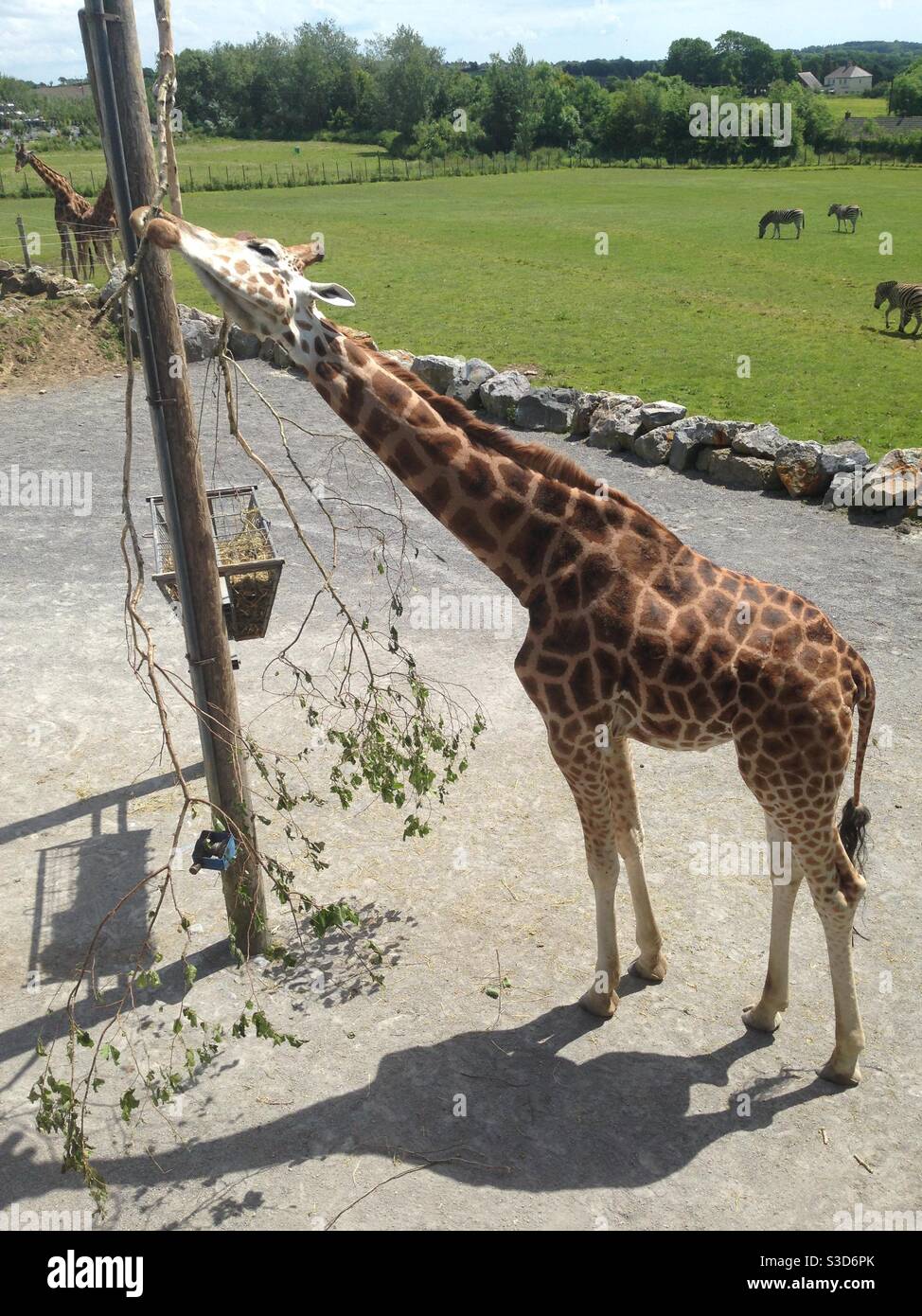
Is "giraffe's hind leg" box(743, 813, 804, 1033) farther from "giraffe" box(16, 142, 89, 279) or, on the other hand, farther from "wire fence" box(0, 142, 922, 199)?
"wire fence" box(0, 142, 922, 199)

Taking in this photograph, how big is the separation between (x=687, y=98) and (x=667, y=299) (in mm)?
46200

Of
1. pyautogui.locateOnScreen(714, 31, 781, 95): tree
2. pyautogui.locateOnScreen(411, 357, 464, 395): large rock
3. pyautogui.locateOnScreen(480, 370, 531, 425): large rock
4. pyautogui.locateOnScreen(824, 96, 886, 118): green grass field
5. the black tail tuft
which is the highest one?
pyautogui.locateOnScreen(714, 31, 781, 95): tree

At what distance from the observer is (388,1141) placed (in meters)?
5.45

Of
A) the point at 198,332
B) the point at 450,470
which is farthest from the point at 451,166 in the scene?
the point at 450,470

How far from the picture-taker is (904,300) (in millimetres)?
22312

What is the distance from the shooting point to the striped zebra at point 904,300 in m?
22.2

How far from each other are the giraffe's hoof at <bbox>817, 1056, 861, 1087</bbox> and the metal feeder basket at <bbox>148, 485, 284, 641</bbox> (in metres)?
4.37

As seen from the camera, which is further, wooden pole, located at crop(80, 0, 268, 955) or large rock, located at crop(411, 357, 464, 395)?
large rock, located at crop(411, 357, 464, 395)

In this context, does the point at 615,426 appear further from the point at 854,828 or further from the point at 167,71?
the point at 167,71

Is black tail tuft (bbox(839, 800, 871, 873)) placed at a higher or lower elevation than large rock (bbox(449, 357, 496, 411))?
lower

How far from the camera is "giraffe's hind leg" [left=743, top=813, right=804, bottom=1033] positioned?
5906 mm

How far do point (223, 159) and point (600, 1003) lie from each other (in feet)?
216

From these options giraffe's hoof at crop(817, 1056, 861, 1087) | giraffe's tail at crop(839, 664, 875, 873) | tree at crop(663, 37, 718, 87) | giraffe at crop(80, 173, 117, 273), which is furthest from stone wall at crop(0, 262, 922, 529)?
tree at crop(663, 37, 718, 87)

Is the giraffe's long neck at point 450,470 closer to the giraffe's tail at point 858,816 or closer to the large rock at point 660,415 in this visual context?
the giraffe's tail at point 858,816
